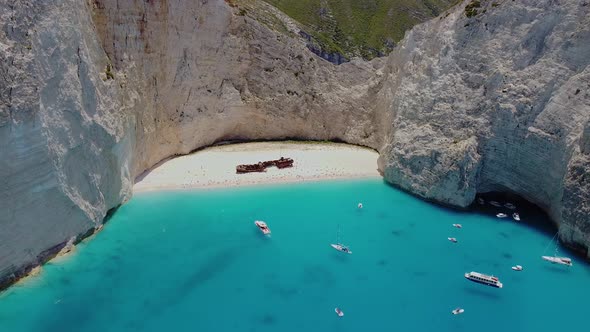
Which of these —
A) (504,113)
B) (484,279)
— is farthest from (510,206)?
(484,279)

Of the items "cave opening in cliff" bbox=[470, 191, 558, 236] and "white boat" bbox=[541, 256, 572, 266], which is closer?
"white boat" bbox=[541, 256, 572, 266]

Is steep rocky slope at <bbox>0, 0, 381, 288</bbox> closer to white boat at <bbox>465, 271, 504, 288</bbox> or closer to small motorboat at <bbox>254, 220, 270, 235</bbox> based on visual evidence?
small motorboat at <bbox>254, 220, 270, 235</bbox>

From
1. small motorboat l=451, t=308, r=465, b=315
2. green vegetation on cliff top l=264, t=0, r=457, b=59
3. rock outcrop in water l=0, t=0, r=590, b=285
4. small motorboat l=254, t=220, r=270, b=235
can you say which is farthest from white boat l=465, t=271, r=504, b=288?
green vegetation on cliff top l=264, t=0, r=457, b=59

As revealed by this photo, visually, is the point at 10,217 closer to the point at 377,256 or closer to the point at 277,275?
the point at 277,275

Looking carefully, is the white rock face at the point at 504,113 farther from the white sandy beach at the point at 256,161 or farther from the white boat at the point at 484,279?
the white boat at the point at 484,279

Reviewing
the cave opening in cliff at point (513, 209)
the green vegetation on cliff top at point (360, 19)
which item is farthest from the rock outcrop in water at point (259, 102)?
the green vegetation on cliff top at point (360, 19)

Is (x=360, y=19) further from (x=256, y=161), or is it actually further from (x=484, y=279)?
(x=484, y=279)
